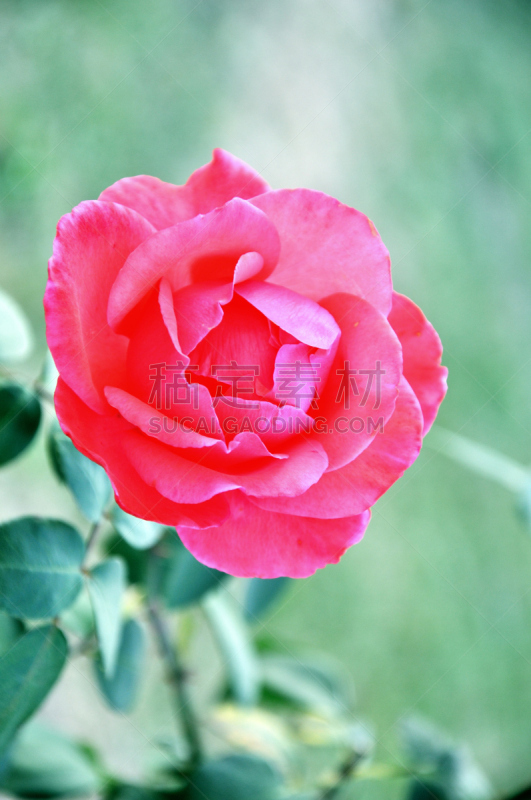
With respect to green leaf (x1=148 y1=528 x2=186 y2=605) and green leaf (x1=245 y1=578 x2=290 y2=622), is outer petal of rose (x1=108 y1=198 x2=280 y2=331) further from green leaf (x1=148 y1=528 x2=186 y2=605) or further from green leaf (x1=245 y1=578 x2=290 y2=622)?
green leaf (x1=245 y1=578 x2=290 y2=622)

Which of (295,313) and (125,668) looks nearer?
(295,313)

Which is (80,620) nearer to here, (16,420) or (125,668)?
(125,668)

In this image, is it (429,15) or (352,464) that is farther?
(429,15)

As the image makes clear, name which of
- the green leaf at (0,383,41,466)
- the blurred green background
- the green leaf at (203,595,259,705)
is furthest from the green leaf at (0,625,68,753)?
the blurred green background

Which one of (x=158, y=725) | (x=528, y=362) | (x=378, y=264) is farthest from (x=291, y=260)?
(x=528, y=362)

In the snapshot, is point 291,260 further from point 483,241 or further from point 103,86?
point 483,241

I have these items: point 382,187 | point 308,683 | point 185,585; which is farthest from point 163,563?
point 382,187
